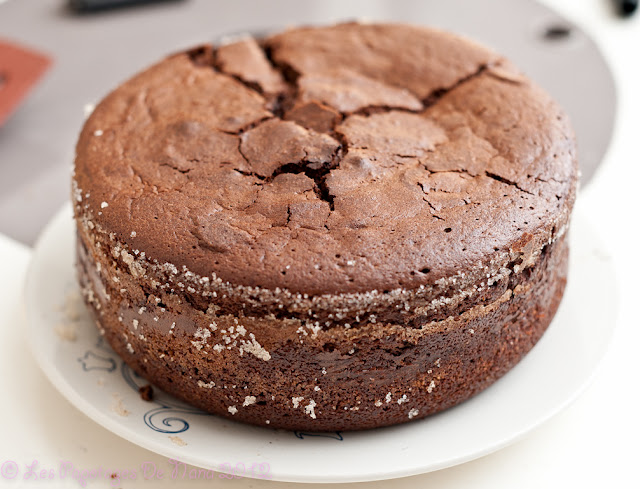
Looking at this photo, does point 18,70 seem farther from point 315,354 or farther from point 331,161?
point 315,354

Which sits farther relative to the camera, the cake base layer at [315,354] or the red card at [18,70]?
the red card at [18,70]

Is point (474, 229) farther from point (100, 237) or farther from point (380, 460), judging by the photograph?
point (100, 237)

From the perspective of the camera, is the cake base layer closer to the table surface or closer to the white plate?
the white plate

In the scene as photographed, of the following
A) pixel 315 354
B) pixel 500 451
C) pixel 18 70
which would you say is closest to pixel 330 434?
pixel 315 354

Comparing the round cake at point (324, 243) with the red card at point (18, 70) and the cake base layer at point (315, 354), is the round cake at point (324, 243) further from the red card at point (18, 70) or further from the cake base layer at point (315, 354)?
the red card at point (18, 70)

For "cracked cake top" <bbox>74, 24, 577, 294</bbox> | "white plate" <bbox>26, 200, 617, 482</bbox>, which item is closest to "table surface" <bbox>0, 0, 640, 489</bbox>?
"white plate" <bbox>26, 200, 617, 482</bbox>

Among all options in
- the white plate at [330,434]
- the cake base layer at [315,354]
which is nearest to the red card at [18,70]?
the white plate at [330,434]
